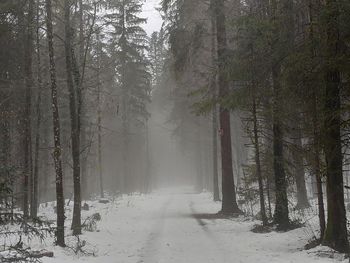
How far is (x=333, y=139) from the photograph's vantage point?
10133 mm

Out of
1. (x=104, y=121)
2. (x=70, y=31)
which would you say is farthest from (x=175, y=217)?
(x=104, y=121)

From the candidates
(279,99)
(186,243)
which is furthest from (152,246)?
(279,99)

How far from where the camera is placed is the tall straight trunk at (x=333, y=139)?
31.9 ft

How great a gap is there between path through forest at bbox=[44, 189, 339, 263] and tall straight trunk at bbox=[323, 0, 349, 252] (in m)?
0.74

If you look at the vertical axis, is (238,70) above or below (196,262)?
above

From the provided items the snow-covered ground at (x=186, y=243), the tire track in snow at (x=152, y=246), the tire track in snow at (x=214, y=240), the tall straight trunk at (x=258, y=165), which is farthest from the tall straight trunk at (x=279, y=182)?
the tire track in snow at (x=152, y=246)

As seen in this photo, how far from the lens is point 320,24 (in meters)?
10.0

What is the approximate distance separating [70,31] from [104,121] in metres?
34.9

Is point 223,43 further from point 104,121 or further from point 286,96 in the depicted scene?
point 104,121

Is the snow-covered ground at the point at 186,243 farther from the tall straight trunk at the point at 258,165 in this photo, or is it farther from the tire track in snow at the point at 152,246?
the tall straight trunk at the point at 258,165

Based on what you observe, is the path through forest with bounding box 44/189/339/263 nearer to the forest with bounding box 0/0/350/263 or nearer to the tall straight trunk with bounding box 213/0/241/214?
the forest with bounding box 0/0/350/263

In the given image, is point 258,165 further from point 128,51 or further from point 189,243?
point 128,51

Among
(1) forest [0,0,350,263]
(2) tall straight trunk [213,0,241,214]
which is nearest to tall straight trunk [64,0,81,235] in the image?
(1) forest [0,0,350,263]

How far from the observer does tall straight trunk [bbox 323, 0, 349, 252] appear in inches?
383
